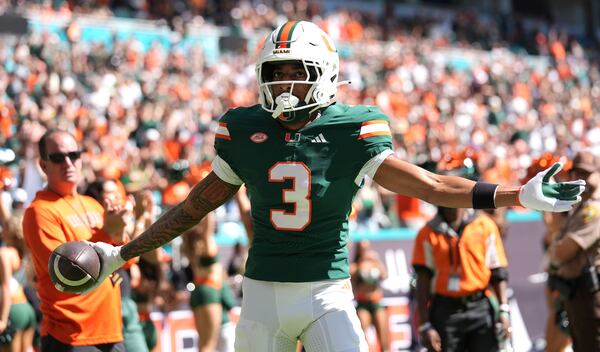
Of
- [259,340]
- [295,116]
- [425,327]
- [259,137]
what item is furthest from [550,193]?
[425,327]

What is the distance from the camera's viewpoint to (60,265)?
13.4 ft

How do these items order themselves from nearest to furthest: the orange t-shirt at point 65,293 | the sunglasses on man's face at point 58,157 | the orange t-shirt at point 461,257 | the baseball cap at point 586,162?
1. the orange t-shirt at point 65,293
2. the sunglasses on man's face at point 58,157
3. the baseball cap at point 586,162
4. the orange t-shirt at point 461,257

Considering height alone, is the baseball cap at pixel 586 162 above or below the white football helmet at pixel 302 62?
below

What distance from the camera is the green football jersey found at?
3.85m

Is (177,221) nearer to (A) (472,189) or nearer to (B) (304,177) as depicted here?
(B) (304,177)

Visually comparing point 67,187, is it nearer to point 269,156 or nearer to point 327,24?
point 269,156

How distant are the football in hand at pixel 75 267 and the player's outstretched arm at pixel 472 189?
1283mm

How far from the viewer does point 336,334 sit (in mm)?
3811

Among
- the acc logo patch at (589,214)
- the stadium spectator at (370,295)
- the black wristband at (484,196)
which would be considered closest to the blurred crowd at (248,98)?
the acc logo patch at (589,214)

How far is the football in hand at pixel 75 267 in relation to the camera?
159 inches

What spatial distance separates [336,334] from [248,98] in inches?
494

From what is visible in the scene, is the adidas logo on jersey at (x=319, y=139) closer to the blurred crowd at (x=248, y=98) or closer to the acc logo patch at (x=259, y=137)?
the acc logo patch at (x=259, y=137)

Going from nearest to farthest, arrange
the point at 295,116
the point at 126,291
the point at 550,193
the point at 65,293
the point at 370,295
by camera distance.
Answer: the point at 550,193
the point at 295,116
the point at 65,293
the point at 126,291
the point at 370,295

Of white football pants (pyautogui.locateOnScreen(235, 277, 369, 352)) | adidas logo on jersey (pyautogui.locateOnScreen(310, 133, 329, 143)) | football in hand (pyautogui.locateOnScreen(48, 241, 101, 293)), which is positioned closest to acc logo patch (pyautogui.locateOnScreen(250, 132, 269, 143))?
adidas logo on jersey (pyautogui.locateOnScreen(310, 133, 329, 143))
